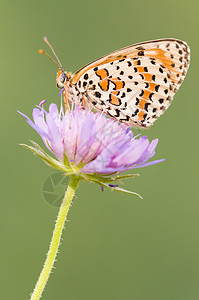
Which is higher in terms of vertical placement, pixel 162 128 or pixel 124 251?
pixel 162 128

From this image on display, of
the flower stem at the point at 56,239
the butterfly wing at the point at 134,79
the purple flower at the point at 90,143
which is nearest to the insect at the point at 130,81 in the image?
the butterfly wing at the point at 134,79

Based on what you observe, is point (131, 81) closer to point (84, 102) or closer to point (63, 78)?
point (84, 102)

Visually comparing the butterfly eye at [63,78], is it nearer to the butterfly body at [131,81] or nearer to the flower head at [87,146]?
the butterfly body at [131,81]

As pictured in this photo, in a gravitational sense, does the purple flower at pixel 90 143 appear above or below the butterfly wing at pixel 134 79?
below

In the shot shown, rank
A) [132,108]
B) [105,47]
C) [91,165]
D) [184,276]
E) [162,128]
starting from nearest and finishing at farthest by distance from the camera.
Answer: [91,165]
[132,108]
[184,276]
[162,128]
[105,47]

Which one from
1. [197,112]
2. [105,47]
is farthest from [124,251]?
[105,47]

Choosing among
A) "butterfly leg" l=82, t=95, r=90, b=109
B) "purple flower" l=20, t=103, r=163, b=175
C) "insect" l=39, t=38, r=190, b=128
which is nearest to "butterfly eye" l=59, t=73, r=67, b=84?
"insect" l=39, t=38, r=190, b=128

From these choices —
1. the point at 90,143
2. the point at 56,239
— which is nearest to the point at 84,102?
the point at 90,143

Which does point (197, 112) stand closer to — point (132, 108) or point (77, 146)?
point (132, 108)
